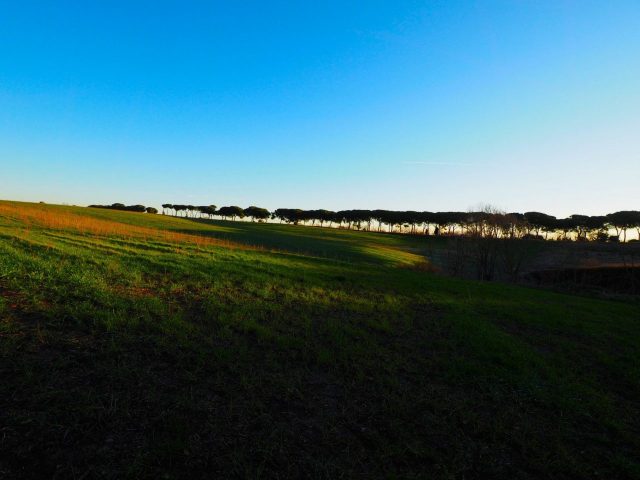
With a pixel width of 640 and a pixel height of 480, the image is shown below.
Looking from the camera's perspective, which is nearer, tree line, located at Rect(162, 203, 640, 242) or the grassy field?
the grassy field

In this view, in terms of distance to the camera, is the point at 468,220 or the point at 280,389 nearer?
the point at 280,389

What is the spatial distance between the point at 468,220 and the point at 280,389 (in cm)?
5838

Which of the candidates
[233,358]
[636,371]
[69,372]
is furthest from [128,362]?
[636,371]

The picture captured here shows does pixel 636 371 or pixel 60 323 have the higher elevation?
pixel 60 323

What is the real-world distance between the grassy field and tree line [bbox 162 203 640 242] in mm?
40670

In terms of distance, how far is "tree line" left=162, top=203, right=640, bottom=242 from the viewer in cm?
5019

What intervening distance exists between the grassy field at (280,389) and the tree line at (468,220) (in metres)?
40.7

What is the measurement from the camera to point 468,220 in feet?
189

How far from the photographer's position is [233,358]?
289 inches

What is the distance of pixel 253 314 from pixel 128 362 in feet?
15.0

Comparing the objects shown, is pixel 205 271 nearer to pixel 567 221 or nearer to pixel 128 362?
pixel 128 362

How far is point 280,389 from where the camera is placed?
20.9 ft

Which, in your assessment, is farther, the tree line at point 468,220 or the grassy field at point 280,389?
the tree line at point 468,220

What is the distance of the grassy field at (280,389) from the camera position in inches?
175
